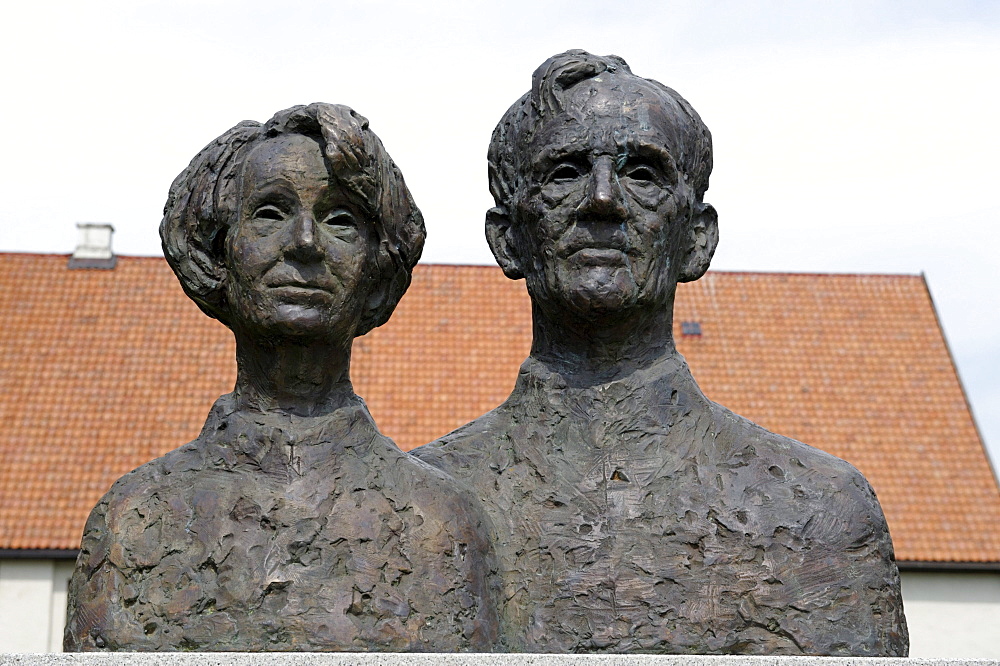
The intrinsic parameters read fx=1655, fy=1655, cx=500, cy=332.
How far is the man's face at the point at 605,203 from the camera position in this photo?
5066 mm

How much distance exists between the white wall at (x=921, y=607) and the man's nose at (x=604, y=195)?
1502 centimetres

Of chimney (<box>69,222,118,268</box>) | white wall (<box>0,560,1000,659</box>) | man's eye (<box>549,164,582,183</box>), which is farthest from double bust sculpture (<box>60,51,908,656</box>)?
chimney (<box>69,222,118,268</box>)

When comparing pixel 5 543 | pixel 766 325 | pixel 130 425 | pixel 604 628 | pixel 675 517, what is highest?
pixel 766 325

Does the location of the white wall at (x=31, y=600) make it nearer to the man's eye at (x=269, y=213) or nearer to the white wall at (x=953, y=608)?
the white wall at (x=953, y=608)


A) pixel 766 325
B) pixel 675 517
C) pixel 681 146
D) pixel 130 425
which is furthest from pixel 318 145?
pixel 766 325

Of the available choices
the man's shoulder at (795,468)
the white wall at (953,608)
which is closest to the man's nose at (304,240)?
the man's shoulder at (795,468)

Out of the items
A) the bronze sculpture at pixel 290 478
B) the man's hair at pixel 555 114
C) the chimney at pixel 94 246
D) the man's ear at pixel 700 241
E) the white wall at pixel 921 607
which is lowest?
the bronze sculpture at pixel 290 478

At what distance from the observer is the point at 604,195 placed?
5.02 metres

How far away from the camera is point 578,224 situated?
201 inches

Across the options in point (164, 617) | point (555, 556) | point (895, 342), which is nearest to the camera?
point (164, 617)

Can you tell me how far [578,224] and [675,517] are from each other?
3.10 feet

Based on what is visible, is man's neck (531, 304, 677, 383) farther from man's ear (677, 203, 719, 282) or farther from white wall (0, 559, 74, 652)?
white wall (0, 559, 74, 652)

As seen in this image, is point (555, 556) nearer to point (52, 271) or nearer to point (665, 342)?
point (665, 342)

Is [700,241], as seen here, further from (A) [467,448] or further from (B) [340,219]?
(B) [340,219]
